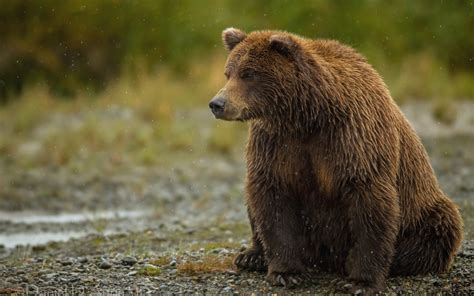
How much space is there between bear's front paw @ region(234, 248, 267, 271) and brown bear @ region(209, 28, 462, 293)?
0.35 metres

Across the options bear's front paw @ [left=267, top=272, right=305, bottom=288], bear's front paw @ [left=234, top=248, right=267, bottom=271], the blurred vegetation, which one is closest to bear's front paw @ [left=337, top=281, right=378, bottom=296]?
bear's front paw @ [left=267, top=272, right=305, bottom=288]

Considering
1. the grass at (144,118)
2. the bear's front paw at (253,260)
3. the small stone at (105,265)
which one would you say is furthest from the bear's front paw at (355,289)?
the grass at (144,118)

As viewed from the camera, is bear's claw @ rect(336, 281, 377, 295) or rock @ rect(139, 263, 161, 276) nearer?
bear's claw @ rect(336, 281, 377, 295)

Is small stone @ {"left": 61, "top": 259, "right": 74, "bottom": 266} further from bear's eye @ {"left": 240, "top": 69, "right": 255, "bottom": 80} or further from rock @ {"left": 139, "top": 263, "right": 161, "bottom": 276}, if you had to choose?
bear's eye @ {"left": 240, "top": 69, "right": 255, "bottom": 80}

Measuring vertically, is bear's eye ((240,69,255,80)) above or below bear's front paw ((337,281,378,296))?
above

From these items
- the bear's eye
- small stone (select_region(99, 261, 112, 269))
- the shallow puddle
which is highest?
the bear's eye

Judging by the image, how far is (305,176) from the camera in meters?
6.17

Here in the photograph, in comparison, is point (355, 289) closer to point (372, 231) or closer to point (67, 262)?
point (372, 231)

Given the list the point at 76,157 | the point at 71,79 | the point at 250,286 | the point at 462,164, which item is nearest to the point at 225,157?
the point at 76,157

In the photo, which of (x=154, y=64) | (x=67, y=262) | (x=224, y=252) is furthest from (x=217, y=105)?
(x=154, y=64)

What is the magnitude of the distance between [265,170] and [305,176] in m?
0.31

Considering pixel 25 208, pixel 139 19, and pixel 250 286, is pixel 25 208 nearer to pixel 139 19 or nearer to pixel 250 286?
pixel 250 286

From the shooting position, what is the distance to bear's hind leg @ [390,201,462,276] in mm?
6543

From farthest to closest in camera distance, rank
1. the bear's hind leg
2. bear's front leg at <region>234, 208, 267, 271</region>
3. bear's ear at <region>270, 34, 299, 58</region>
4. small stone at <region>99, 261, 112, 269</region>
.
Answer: small stone at <region>99, 261, 112, 269</region> → bear's front leg at <region>234, 208, 267, 271</region> → the bear's hind leg → bear's ear at <region>270, 34, 299, 58</region>
